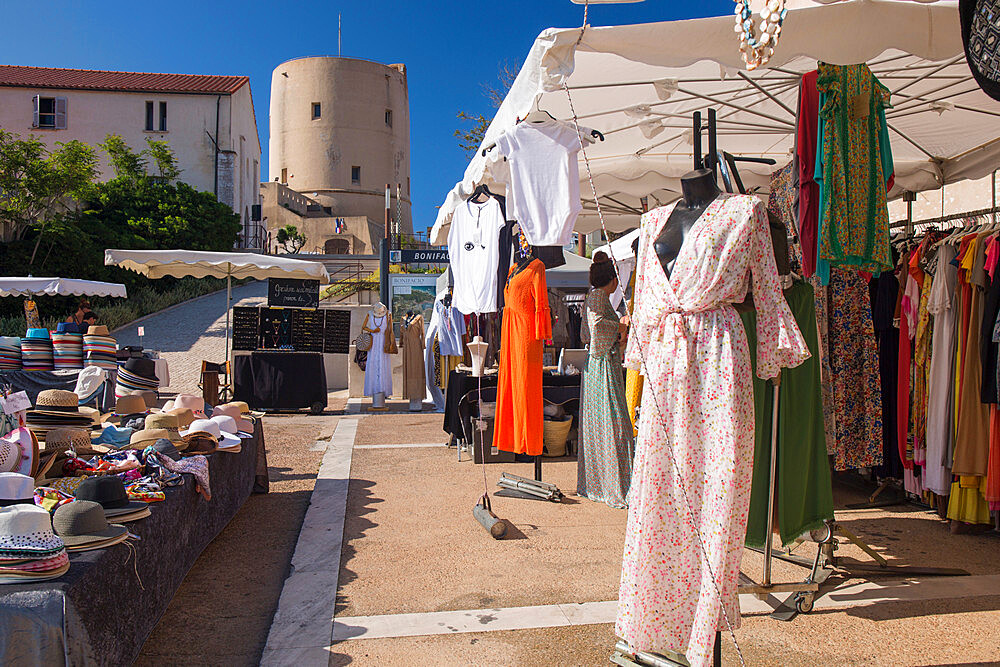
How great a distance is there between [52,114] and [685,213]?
1569 inches

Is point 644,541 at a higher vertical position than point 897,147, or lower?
lower

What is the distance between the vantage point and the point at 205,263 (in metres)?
12.2

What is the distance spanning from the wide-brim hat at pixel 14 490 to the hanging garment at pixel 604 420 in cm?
384

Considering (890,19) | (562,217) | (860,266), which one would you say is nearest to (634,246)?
(562,217)

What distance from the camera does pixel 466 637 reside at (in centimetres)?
322

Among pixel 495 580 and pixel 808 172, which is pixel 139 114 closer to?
pixel 495 580

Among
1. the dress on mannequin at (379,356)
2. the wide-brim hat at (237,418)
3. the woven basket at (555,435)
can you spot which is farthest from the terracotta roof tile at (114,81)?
the wide-brim hat at (237,418)

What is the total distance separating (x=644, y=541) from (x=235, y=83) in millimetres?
39085

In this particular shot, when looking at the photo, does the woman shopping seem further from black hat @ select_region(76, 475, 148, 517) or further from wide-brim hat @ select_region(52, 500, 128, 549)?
wide-brim hat @ select_region(52, 500, 128, 549)

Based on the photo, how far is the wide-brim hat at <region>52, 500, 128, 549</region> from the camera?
8.65 ft

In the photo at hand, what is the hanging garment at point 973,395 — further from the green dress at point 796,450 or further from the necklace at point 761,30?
the necklace at point 761,30

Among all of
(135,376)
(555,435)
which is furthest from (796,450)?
(135,376)

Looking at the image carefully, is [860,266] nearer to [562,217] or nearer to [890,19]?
[890,19]

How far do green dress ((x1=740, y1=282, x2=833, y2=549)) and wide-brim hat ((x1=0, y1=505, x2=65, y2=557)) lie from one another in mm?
3082
